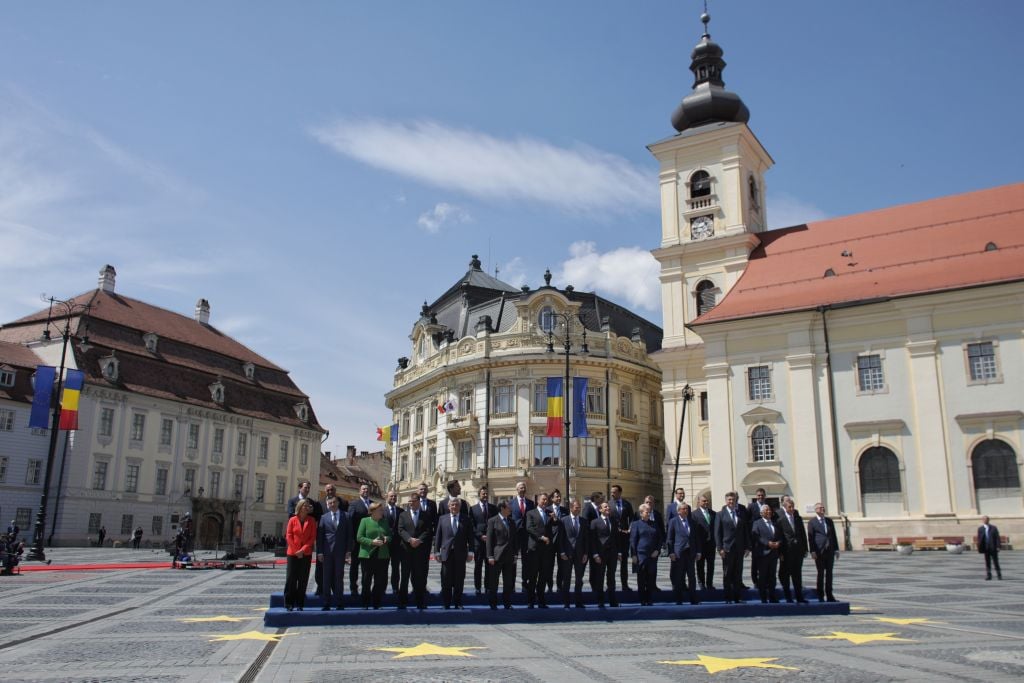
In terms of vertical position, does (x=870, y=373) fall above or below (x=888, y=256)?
below

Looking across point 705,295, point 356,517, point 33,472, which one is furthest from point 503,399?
point 356,517

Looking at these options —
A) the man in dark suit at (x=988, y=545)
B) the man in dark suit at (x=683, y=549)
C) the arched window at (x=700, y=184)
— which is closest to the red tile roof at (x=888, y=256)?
the arched window at (x=700, y=184)

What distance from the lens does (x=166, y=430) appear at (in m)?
50.3

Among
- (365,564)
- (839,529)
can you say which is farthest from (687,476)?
(365,564)

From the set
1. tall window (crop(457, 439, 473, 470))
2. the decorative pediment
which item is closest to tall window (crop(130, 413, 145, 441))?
tall window (crop(457, 439, 473, 470))

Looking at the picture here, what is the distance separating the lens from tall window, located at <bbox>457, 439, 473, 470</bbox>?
50906mm

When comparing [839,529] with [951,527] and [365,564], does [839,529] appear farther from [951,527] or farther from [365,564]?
[365,564]

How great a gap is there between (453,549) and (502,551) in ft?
2.55

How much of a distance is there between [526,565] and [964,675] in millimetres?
6937

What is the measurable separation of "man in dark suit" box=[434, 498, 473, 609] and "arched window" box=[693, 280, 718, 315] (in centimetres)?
3259

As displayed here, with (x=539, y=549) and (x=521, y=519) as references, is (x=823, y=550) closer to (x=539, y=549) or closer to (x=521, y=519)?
(x=539, y=549)

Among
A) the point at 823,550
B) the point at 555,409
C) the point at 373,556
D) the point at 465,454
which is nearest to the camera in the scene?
the point at 373,556

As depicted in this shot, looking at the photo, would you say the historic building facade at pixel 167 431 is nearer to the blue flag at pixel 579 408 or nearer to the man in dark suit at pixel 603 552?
the blue flag at pixel 579 408

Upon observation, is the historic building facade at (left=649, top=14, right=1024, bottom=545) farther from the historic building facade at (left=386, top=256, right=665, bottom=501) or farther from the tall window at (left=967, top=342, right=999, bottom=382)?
the historic building facade at (left=386, top=256, right=665, bottom=501)
